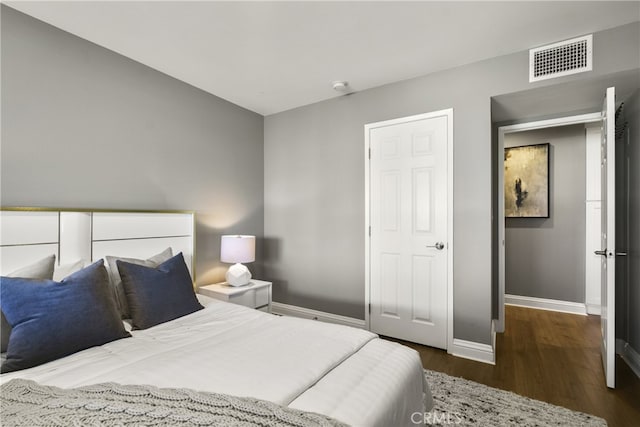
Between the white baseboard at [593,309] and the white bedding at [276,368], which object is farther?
the white baseboard at [593,309]

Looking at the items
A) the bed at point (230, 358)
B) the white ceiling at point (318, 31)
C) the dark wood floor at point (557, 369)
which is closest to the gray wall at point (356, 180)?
the white ceiling at point (318, 31)

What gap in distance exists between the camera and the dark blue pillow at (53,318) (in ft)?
4.77

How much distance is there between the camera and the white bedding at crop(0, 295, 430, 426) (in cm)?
121

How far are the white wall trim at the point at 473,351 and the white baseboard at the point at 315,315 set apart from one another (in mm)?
934

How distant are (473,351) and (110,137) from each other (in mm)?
3539

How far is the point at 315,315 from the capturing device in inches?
145

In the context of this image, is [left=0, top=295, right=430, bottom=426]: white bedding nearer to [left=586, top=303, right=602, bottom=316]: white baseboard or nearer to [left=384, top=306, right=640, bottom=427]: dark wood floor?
[left=384, top=306, right=640, bottom=427]: dark wood floor

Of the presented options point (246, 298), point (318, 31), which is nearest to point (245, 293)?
point (246, 298)

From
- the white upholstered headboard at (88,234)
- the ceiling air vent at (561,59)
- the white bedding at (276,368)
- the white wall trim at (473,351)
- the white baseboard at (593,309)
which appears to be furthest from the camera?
the white baseboard at (593,309)

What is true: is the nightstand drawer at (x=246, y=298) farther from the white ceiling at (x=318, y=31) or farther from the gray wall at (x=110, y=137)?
the white ceiling at (x=318, y=31)

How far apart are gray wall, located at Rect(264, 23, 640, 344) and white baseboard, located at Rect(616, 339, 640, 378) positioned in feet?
3.64

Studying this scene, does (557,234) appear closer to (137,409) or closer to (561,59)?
(561,59)

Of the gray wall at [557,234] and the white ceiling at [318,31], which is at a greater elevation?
the white ceiling at [318,31]

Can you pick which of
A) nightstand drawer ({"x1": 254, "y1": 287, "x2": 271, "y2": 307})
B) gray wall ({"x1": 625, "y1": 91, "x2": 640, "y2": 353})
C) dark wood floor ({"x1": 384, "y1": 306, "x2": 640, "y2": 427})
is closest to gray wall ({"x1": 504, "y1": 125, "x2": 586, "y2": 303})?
dark wood floor ({"x1": 384, "y1": 306, "x2": 640, "y2": 427})
